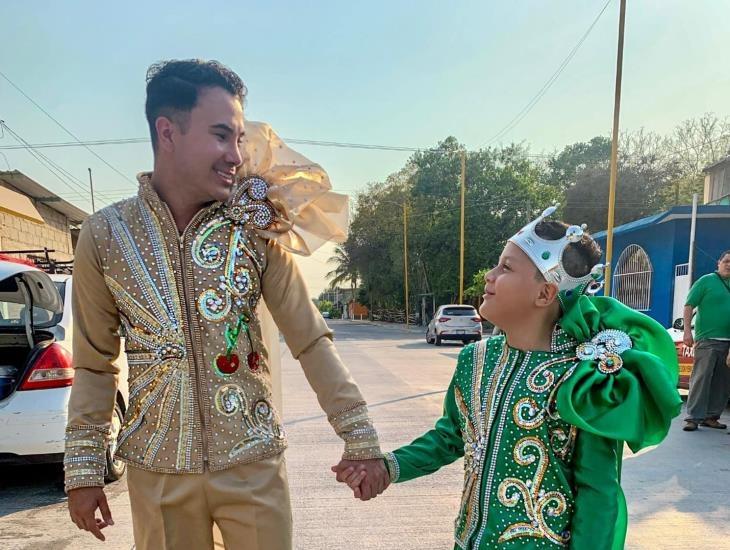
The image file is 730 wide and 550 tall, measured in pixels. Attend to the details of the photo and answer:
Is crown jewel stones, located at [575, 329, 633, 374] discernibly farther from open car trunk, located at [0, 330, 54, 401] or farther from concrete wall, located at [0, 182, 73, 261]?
concrete wall, located at [0, 182, 73, 261]

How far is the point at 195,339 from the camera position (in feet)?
5.32

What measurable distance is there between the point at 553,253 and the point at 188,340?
1143mm

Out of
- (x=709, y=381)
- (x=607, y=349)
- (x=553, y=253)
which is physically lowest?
(x=709, y=381)

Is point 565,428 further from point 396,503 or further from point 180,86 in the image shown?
point 396,503

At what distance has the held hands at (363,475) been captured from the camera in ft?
5.68

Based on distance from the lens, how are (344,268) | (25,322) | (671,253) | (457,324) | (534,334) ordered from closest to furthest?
(534,334) < (25,322) < (671,253) < (457,324) < (344,268)

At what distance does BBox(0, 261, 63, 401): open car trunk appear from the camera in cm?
393

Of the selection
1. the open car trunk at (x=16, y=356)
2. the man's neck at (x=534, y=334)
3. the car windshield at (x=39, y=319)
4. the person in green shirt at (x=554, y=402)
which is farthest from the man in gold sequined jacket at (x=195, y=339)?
the car windshield at (x=39, y=319)

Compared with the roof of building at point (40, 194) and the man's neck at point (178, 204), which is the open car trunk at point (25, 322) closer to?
the man's neck at point (178, 204)

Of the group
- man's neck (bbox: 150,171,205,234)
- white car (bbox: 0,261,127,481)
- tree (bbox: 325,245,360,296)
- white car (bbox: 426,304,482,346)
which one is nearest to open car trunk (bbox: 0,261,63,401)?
white car (bbox: 0,261,127,481)

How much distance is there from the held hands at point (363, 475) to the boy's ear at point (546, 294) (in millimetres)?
718

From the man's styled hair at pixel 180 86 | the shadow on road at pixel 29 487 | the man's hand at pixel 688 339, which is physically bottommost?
the shadow on road at pixel 29 487

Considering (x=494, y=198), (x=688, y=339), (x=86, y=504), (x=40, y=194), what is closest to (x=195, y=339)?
(x=86, y=504)

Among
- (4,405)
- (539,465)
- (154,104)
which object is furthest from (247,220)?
(4,405)
